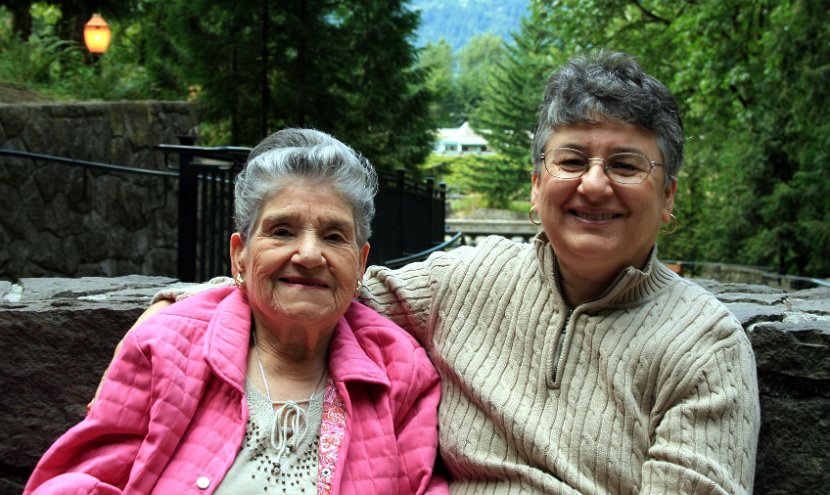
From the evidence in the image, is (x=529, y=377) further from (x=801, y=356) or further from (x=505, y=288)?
(x=801, y=356)

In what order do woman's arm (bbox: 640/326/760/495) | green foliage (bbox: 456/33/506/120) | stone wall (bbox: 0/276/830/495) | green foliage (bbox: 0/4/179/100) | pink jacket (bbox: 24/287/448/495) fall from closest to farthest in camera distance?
woman's arm (bbox: 640/326/760/495)
pink jacket (bbox: 24/287/448/495)
stone wall (bbox: 0/276/830/495)
green foliage (bbox: 0/4/179/100)
green foliage (bbox: 456/33/506/120)

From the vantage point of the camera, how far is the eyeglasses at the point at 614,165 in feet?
6.56

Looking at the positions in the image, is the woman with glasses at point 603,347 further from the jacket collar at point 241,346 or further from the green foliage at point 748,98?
the green foliage at point 748,98

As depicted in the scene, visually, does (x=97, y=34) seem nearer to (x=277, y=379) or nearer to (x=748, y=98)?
(x=748, y=98)

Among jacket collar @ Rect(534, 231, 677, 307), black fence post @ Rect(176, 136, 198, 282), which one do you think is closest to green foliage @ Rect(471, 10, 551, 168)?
black fence post @ Rect(176, 136, 198, 282)

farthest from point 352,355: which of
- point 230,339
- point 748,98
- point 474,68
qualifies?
point 474,68

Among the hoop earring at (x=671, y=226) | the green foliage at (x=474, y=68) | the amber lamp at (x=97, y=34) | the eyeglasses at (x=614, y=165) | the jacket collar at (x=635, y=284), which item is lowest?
the jacket collar at (x=635, y=284)

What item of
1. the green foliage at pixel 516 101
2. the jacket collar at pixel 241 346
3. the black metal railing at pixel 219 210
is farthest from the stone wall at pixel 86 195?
the green foliage at pixel 516 101

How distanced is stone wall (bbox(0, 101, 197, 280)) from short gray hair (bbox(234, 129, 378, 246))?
5298 millimetres

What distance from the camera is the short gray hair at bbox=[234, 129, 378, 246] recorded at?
6.88 ft

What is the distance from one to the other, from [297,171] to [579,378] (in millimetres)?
819

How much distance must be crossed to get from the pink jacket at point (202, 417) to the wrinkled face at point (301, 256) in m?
0.13

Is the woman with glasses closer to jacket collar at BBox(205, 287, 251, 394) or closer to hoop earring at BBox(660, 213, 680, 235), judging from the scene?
hoop earring at BBox(660, 213, 680, 235)

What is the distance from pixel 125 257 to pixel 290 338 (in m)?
6.27
